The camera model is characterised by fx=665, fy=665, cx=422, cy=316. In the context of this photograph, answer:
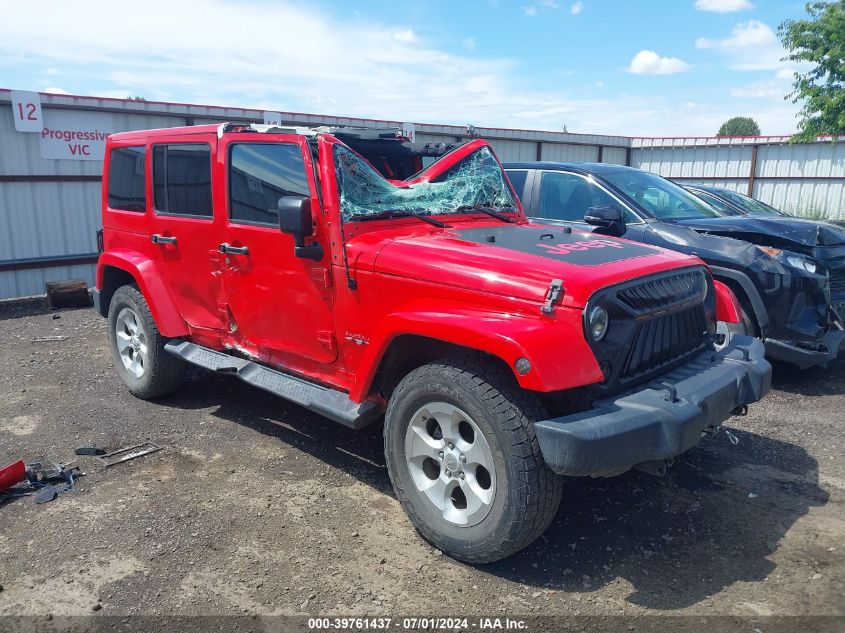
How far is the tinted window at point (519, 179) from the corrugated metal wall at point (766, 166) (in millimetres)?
15893

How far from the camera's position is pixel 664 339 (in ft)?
11.5

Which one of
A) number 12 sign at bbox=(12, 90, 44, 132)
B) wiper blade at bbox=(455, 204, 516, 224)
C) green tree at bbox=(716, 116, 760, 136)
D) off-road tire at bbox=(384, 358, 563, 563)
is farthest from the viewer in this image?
green tree at bbox=(716, 116, 760, 136)

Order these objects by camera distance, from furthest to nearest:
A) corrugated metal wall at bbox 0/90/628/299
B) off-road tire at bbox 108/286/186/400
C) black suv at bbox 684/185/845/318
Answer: corrugated metal wall at bbox 0/90/628/299, black suv at bbox 684/185/845/318, off-road tire at bbox 108/286/186/400

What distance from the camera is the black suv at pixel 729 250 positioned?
18.1 ft

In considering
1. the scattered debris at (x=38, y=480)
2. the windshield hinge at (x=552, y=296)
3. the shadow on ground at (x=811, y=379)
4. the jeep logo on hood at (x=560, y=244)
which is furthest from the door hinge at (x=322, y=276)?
the shadow on ground at (x=811, y=379)

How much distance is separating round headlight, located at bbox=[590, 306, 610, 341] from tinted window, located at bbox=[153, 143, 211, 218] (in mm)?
2889

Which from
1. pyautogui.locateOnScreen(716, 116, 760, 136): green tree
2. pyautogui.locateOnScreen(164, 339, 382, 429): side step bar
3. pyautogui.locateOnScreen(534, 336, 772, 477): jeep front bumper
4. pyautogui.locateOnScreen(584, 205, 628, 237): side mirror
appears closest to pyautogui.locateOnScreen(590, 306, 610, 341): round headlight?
pyautogui.locateOnScreen(534, 336, 772, 477): jeep front bumper

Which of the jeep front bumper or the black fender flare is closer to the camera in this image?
the jeep front bumper

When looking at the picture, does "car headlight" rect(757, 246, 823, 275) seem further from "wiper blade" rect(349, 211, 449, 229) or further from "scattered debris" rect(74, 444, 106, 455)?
"scattered debris" rect(74, 444, 106, 455)

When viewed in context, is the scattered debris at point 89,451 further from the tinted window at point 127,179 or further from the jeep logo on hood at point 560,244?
the jeep logo on hood at point 560,244

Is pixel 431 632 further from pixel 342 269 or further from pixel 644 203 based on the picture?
pixel 644 203

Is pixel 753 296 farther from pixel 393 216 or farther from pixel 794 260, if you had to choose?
pixel 393 216

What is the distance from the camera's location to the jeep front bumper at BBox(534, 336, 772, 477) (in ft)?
9.04

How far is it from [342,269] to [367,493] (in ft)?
4.42
